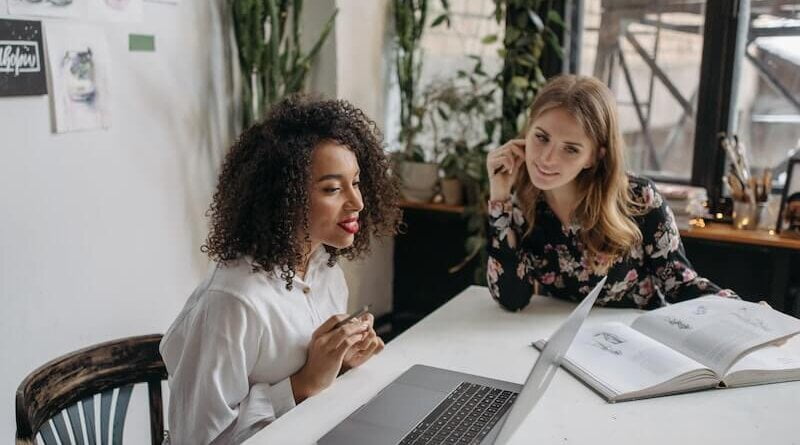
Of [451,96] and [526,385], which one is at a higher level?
[451,96]

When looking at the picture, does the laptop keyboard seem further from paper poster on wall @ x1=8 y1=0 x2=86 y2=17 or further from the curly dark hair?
paper poster on wall @ x1=8 y1=0 x2=86 y2=17

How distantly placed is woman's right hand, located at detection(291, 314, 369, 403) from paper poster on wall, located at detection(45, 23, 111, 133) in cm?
105

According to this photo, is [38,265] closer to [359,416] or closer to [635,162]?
[359,416]

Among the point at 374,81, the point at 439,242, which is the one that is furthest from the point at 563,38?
the point at 439,242

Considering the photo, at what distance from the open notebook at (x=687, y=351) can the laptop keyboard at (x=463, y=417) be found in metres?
0.20

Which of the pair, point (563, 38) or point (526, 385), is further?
point (563, 38)

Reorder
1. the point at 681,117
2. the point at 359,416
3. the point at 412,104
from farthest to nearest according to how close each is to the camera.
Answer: the point at 412,104, the point at 681,117, the point at 359,416

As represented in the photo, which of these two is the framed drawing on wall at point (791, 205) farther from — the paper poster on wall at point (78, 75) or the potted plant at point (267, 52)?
the paper poster on wall at point (78, 75)

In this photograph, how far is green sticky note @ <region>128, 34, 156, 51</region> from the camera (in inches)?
85.0

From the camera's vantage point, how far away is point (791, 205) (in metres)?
2.47

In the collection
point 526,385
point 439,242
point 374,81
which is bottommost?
point 439,242

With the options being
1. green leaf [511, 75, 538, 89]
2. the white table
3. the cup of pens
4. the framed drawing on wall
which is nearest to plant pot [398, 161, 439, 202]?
green leaf [511, 75, 538, 89]

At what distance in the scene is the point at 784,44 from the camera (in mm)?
2686

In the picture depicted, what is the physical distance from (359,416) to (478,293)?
815 mm
